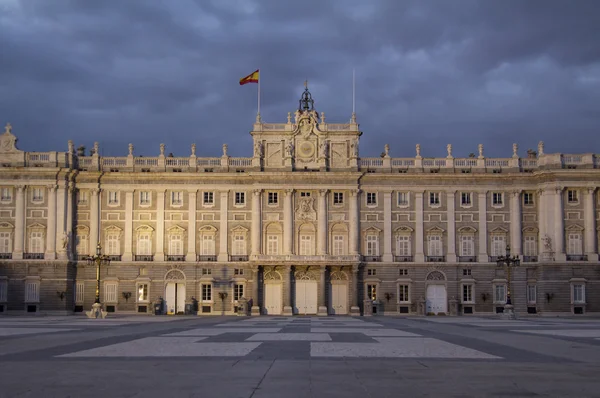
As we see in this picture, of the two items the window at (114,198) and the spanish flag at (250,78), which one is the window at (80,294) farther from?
the spanish flag at (250,78)

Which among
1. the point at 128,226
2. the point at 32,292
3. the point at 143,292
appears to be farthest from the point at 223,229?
the point at 32,292

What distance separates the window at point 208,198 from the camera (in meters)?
71.8

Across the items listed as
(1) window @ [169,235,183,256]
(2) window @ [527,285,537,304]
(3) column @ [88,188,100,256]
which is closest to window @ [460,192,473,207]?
(2) window @ [527,285,537,304]

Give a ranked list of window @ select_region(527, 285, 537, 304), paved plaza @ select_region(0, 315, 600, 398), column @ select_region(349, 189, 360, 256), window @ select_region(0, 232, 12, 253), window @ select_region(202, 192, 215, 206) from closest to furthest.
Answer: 1. paved plaza @ select_region(0, 315, 600, 398)
2. window @ select_region(0, 232, 12, 253)
3. window @ select_region(527, 285, 537, 304)
4. column @ select_region(349, 189, 360, 256)
5. window @ select_region(202, 192, 215, 206)

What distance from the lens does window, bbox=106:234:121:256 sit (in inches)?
2810

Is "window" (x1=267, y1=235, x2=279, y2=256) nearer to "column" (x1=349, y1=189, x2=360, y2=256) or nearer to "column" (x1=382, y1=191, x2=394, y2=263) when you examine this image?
"column" (x1=349, y1=189, x2=360, y2=256)

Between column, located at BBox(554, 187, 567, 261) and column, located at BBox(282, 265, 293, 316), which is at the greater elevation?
column, located at BBox(554, 187, 567, 261)

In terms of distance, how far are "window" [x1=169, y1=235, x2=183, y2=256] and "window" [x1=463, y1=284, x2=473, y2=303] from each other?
26387 millimetres

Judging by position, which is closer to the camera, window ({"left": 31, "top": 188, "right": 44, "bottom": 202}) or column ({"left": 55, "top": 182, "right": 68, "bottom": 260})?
column ({"left": 55, "top": 182, "right": 68, "bottom": 260})

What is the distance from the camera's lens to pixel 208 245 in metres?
71.6

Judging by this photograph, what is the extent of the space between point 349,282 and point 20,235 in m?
30.1

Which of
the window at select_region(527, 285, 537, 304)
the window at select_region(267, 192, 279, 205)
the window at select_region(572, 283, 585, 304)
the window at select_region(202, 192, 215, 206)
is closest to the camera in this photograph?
the window at select_region(572, 283, 585, 304)

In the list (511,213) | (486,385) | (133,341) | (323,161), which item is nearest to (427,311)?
(511,213)

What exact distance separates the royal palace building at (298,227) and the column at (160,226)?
11cm
